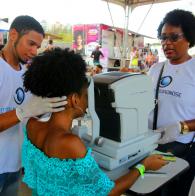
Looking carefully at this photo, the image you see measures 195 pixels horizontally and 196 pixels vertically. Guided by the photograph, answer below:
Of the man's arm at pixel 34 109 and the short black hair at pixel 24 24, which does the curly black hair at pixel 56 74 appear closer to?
the man's arm at pixel 34 109

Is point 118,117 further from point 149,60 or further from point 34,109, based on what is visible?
point 149,60

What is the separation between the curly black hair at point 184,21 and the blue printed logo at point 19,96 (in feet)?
3.01

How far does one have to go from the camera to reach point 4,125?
3.65ft

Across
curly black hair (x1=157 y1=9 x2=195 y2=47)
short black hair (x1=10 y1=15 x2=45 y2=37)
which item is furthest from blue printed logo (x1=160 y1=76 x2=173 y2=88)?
short black hair (x1=10 y1=15 x2=45 y2=37)

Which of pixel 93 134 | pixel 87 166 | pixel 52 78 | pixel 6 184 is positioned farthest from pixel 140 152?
pixel 6 184

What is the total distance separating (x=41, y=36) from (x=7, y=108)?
1.37ft

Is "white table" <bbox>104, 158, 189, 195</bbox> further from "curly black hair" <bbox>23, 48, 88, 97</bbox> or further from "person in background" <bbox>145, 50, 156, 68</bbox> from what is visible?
"person in background" <bbox>145, 50, 156, 68</bbox>

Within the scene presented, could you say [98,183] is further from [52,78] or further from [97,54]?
[97,54]

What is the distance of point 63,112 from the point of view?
Answer: 2.93ft

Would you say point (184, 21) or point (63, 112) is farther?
point (184, 21)

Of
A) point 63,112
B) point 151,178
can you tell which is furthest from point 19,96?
point 151,178

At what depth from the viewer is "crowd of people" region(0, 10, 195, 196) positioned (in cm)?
81

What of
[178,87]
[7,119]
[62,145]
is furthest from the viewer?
[178,87]

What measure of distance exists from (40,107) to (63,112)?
15 cm
